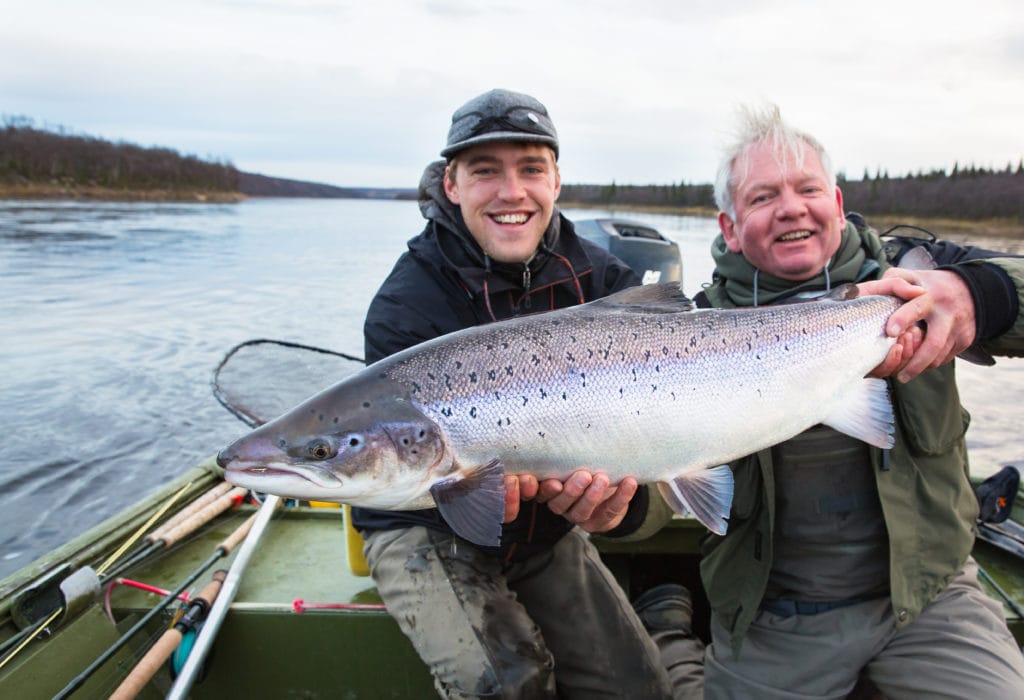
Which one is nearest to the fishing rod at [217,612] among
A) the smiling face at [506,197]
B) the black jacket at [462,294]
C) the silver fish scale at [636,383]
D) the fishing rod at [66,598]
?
the fishing rod at [66,598]

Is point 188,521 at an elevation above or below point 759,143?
below

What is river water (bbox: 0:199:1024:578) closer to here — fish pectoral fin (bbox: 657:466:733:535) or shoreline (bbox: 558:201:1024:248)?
fish pectoral fin (bbox: 657:466:733:535)

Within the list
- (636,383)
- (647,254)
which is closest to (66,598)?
(636,383)

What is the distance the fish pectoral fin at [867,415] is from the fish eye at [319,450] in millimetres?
1771

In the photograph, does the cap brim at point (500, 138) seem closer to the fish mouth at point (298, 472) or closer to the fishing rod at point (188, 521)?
the fish mouth at point (298, 472)

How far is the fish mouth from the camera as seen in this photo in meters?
2.21

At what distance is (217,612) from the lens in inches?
119

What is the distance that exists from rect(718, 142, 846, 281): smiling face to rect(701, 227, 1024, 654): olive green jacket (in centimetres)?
64

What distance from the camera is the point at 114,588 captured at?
336 cm

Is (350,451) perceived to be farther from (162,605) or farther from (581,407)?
(162,605)

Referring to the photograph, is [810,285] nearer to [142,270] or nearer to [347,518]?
[347,518]

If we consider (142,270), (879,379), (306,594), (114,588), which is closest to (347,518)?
(306,594)

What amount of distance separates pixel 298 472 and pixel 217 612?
1.23 metres

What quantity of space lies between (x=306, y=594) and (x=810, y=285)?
2748 mm
